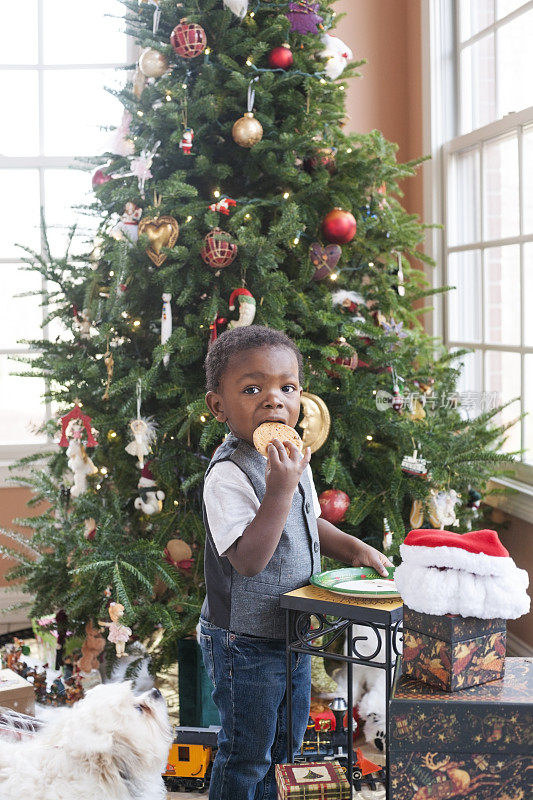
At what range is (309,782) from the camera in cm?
146

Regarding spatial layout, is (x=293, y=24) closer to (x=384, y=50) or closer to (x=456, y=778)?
(x=384, y=50)

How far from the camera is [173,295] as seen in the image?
262 centimetres

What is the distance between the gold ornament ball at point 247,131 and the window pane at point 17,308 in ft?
5.67

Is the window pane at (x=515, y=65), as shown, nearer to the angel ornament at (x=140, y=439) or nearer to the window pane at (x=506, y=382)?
the window pane at (x=506, y=382)

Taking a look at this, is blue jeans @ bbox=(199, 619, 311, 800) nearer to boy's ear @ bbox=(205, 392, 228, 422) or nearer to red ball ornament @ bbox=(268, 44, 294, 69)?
boy's ear @ bbox=(205, 392, 228, 422)

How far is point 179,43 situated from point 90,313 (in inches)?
34.5

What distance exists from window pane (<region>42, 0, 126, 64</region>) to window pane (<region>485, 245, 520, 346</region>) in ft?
6.67

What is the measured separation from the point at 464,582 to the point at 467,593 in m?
0.02

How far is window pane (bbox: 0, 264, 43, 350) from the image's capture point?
4012 millimetres

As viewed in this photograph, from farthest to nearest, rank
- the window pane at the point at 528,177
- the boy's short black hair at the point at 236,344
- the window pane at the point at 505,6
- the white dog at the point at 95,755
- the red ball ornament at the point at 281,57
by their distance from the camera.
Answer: the window pane at the point at 505,6
the window pane at the point at 528,177
the red ball ornament at the point at 281,57
the boy's short black hair at the point at 236,344
the white dog at the point at 95,755

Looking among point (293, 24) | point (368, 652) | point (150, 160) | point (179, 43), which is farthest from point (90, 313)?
point (368, 652)

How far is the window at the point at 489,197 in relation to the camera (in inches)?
118

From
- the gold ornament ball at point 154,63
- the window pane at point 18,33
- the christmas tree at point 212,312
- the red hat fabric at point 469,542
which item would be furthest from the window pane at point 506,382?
the window pane at point 18,33

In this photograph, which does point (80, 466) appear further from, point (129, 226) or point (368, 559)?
point (368, 559)
